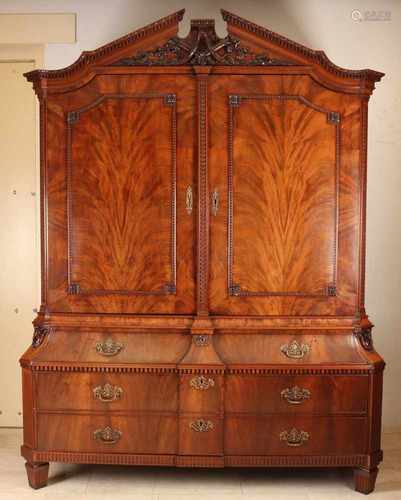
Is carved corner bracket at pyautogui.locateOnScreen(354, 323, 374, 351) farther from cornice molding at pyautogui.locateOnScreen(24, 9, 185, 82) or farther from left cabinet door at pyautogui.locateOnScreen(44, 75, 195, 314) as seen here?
cornice molding at pyautogui.locateOnScreen(24, 9, 185, 82)

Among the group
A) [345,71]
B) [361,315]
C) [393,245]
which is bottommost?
[361,315]

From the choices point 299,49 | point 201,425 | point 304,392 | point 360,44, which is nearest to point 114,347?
point 201,425

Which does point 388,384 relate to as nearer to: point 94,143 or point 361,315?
Result: point 361,315

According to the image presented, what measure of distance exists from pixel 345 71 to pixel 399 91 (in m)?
0.90

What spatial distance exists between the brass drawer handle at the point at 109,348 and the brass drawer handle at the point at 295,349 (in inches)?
29.4

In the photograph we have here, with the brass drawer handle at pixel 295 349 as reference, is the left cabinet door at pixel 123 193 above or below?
above

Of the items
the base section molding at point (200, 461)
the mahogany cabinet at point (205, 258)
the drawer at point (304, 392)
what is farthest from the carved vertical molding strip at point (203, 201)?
the base section molding at point (200, 461)

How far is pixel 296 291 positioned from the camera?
3.44 metres

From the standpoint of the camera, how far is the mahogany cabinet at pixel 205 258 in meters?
3.35

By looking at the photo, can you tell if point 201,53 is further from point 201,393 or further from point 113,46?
point 201,393

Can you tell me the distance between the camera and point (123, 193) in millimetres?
3436

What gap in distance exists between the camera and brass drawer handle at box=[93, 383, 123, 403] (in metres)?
3.37

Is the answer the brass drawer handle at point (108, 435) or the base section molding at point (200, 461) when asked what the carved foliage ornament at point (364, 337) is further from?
the brass drawer handle at point (108, 435)

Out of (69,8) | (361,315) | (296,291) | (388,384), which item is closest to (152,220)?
(296,291)
